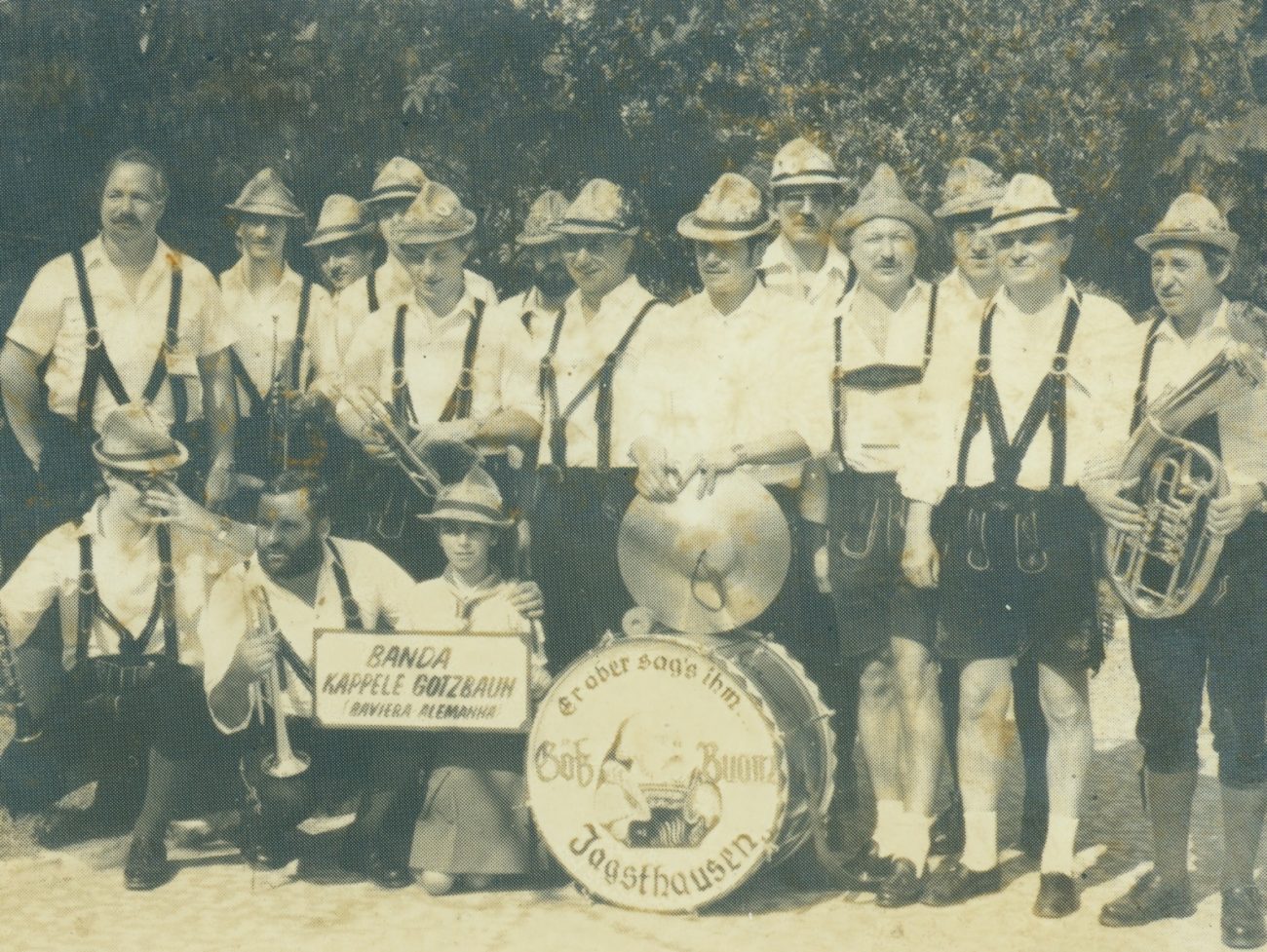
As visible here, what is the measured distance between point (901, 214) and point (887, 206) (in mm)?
63

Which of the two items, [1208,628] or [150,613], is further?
[150,613]

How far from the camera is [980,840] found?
24.5 ft

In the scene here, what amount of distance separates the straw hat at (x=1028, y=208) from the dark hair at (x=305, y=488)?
2890mm

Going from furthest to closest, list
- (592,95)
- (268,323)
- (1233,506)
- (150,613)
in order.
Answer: (268,323) → (150,613) → (592,95) → (1233,506)

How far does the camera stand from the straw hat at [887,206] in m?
7.57

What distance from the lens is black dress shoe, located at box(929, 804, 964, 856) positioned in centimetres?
760

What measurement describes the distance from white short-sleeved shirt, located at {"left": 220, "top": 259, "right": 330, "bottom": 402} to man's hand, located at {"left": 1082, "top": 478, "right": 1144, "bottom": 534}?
3.23 metres

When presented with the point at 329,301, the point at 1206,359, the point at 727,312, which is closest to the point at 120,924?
the point at 329,301

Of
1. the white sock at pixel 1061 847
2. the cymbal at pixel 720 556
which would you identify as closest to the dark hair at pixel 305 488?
the cymbal at pixel 720 556

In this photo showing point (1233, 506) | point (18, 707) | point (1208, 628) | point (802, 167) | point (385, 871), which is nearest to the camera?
point (1233, 506)

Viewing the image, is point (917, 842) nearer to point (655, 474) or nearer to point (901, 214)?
point (655, 474)

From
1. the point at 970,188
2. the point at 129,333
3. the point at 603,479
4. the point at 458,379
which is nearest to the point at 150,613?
the point at 129,333

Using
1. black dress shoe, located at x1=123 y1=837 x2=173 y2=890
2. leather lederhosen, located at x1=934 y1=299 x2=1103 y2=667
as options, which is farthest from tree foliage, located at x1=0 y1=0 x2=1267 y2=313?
black dress shoe, located at x1=123 y1=837 x2=173 y2=890

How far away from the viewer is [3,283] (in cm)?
833
